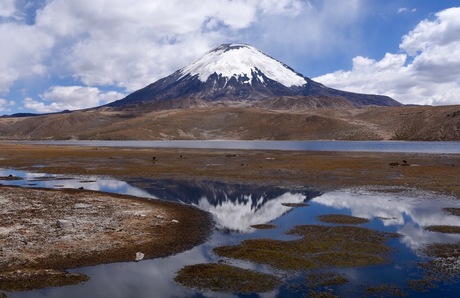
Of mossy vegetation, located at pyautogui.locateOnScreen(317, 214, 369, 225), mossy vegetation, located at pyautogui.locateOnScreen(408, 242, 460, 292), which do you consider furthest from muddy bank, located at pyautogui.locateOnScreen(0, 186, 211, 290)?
mossy vegetation, located at pyautogui.locateOnScreen(408, 242, 460, 292)

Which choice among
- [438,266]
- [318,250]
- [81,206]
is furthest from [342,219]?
[81,206]

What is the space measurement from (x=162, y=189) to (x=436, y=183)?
2615 centimetres

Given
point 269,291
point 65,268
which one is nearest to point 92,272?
point 65,268

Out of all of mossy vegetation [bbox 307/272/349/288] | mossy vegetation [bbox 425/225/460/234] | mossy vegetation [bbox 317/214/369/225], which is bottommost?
mossy vegetation [bbox 307/272/349/288]

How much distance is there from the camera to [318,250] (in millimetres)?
18422

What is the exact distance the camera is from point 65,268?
15.9m

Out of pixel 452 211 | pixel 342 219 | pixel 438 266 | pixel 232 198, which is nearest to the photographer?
pixel 438 266

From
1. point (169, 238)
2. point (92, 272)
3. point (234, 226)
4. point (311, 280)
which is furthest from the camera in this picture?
point (234, 226)

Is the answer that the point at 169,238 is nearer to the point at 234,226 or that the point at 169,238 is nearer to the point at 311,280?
the point at 234,226

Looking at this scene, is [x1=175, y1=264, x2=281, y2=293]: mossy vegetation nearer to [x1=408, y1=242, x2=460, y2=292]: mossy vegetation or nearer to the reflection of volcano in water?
[x1=408, y1=242, x2=460, y2=292]: mossy vegetation

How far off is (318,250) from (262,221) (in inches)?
268

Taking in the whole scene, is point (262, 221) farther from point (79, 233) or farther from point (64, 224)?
point (64, 224)

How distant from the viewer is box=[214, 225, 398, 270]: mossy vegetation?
16734 mm

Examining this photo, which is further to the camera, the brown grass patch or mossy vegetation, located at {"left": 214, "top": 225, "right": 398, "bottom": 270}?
the brown grass patch
